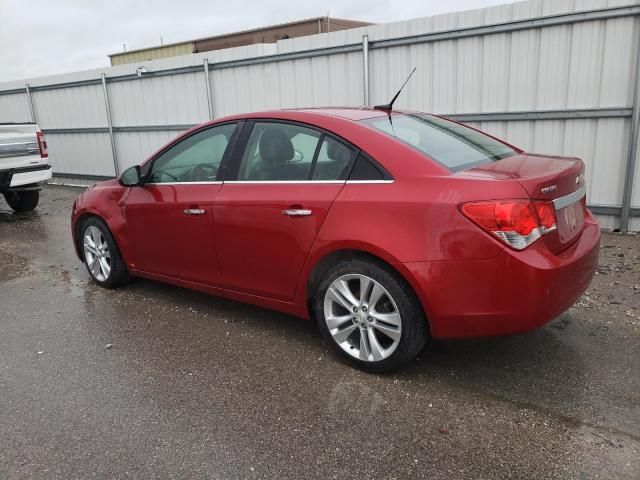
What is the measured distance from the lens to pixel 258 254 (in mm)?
3631

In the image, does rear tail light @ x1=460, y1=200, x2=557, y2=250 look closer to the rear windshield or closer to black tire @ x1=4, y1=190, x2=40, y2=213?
the rear windshield

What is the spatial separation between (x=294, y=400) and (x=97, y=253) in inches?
113

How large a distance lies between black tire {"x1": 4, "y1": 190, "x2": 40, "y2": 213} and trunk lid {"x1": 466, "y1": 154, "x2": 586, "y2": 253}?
339 inches

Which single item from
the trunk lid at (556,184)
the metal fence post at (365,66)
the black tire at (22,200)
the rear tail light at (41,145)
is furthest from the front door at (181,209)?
the black tire at (22,200)

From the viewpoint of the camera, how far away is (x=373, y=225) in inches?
120

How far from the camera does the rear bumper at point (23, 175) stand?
802cm

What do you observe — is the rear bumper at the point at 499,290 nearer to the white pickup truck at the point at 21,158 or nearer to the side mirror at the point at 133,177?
the side mirror at the point at 133,177

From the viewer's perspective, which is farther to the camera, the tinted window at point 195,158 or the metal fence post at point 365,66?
the metal fence post at point 365,66

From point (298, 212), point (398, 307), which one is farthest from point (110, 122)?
point (398, 307)

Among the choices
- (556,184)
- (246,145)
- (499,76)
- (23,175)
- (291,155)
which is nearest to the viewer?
(556,184)

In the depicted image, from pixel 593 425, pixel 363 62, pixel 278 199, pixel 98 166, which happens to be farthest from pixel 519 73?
pixel 98 166

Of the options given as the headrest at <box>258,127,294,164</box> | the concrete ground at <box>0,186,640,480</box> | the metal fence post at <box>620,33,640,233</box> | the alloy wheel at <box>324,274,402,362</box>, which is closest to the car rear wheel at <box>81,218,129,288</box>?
the concrete ground at <box>0,186,640,480</box>

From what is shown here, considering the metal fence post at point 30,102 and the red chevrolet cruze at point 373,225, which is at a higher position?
the metal fence post at point 30,102

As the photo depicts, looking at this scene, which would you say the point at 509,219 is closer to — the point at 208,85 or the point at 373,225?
the point at 373,225
